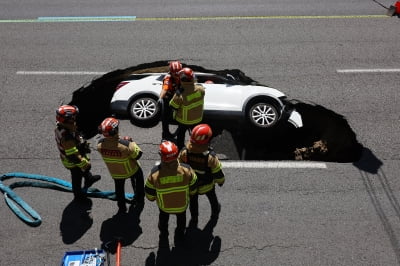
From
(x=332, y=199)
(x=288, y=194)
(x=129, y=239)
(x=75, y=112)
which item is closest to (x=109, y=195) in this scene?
(x=129, y=239)

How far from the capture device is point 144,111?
9.80 meters

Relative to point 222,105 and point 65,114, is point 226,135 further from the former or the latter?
point 65,114

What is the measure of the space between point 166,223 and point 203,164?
108cm

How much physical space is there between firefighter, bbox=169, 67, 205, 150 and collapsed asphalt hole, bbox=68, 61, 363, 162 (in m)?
1.35

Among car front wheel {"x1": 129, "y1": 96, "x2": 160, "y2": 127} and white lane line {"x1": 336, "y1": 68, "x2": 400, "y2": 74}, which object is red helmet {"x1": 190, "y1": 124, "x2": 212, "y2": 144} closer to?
car front wheel {"x1": 129, "y1": 96, "x2": 160, "y2": 127}

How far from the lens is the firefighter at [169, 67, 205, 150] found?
7.90 m

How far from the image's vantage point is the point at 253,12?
1494cm

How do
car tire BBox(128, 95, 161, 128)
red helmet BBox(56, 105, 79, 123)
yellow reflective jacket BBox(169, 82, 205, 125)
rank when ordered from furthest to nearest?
1. car tire BBox(128, 95, 161, 128)
2. yellow reflective jacket BBox(169, 82, 205, 125)
3. red helmet BBox(56, 105, 79, 123)

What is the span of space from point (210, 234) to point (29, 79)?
6.82 metres

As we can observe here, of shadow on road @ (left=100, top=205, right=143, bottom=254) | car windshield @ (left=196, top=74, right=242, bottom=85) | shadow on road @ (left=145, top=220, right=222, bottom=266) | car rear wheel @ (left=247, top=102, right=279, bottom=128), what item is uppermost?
car windshield @ (left=196, top=74, right=242, bottom=85)

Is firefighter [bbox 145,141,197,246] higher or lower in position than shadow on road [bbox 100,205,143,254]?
higher

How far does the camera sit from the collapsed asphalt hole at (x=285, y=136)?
9438mm

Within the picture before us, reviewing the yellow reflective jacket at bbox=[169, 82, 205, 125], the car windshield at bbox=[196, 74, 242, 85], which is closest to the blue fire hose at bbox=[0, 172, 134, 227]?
the yellow reflective jacket at bbox=[169, 82, 205, 125]

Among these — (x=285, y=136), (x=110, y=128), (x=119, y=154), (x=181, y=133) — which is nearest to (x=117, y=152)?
(x=119, y=154)
